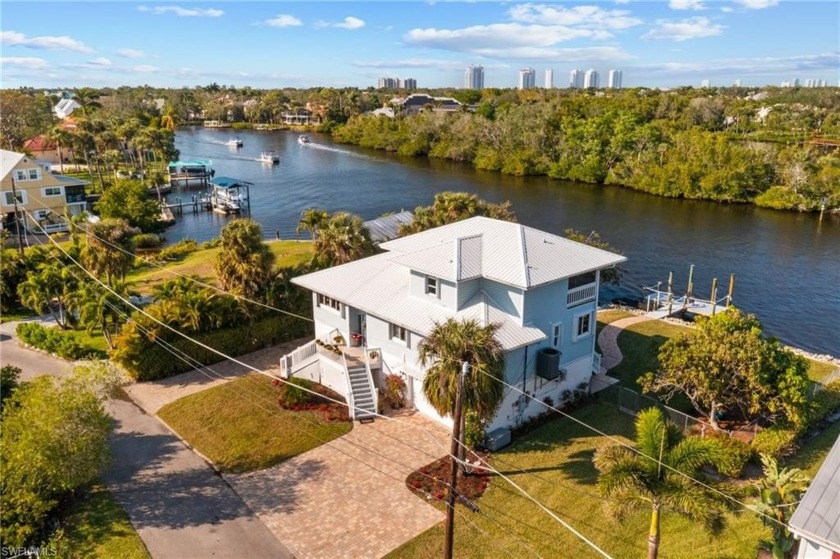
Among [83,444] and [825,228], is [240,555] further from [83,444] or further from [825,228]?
[825,228]

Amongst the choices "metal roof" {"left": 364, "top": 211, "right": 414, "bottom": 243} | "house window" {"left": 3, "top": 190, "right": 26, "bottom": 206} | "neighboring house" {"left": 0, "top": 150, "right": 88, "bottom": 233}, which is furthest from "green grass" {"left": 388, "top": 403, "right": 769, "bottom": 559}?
"house window" {"left": 3, "top": 190, "right": 26, "bottom": 206}

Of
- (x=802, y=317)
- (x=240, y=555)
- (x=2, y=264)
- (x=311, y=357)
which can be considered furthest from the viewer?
(x=802, y=317)

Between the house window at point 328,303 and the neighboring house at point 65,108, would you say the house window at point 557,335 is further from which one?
the neighboring house at point 65,108

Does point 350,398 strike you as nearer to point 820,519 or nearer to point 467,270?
point 467,270

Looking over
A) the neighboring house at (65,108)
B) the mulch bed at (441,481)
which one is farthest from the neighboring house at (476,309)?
the neighboring house at (65,108)

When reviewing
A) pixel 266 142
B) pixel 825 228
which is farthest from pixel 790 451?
pixel 266 142

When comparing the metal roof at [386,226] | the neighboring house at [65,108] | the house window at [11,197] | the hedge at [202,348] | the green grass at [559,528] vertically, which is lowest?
the green grass at [559,528]
